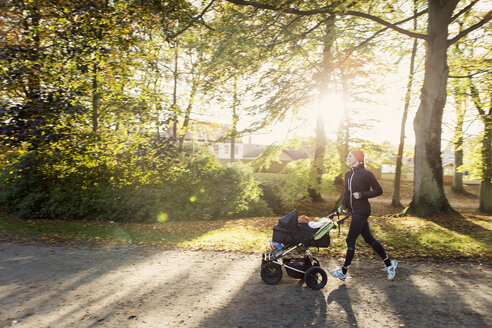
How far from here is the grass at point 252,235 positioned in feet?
21.5

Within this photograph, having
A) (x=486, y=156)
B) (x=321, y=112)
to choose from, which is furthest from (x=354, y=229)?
(x=486, y=156)

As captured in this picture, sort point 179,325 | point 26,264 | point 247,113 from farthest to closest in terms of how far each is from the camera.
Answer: point 247,113
point 26,264
point 179,325

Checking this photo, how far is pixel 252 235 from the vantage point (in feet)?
27.5

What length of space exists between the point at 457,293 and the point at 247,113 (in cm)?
980

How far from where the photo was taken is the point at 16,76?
342 inches

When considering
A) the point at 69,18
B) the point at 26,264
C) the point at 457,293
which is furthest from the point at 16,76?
the point at 457,293

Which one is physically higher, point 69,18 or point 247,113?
point 69,18

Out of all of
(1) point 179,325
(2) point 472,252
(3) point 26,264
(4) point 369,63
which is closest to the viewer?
(1) point 179,325

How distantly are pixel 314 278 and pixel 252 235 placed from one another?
379 centimetres

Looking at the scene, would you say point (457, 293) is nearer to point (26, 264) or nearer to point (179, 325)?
point (179, 325)

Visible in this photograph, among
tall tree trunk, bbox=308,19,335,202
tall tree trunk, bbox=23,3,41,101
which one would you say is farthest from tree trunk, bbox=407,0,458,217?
tall tree trunk, bbox=23,3,41,101

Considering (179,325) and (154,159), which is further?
(154,159)

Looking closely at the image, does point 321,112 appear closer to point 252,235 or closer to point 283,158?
point 252,235

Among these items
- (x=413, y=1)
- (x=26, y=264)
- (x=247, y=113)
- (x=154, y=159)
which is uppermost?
(x=413, y=1)
